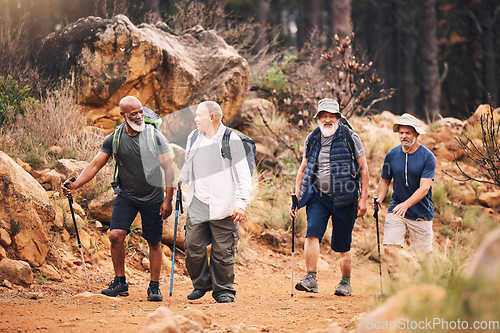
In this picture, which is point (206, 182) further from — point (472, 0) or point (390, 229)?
point (472, 0)

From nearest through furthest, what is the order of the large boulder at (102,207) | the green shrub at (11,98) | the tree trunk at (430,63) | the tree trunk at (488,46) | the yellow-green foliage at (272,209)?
1. the large boulder at (102,207)
2. the green shrub at (11,98)
3. the yellow-green foliage at (272,209)
4. the tree trunk at (430,63)
5. the tree trunk at (488,46)

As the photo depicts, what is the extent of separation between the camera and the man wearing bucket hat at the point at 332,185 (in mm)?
6254

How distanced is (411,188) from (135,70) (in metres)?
5.86

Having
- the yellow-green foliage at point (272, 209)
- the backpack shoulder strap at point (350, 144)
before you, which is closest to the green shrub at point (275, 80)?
the yellow-green foliage at point (272, 209)

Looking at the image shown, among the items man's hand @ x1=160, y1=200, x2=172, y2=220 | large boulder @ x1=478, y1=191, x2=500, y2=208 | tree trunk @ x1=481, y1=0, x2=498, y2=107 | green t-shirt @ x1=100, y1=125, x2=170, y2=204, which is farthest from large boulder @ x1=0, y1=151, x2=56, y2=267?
tree trunk @ x1=481, y1=0, x2=498, y2=107

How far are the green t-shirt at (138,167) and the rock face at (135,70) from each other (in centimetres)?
416

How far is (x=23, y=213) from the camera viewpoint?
643 cm

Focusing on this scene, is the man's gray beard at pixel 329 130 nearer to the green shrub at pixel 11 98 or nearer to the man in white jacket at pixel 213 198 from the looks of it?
the man in white jacket at pixel 213 198

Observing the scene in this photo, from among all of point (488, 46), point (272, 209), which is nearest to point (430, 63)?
point (488, 46)

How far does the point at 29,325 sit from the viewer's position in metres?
4.45

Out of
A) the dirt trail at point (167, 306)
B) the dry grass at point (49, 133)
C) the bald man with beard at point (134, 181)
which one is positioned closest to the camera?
the dirt trail at point (167, 306)

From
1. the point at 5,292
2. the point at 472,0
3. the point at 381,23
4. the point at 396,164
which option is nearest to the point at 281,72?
the point at 396,164

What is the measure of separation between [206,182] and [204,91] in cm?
529

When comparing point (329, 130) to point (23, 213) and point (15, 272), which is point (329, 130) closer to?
point (23, 213)
